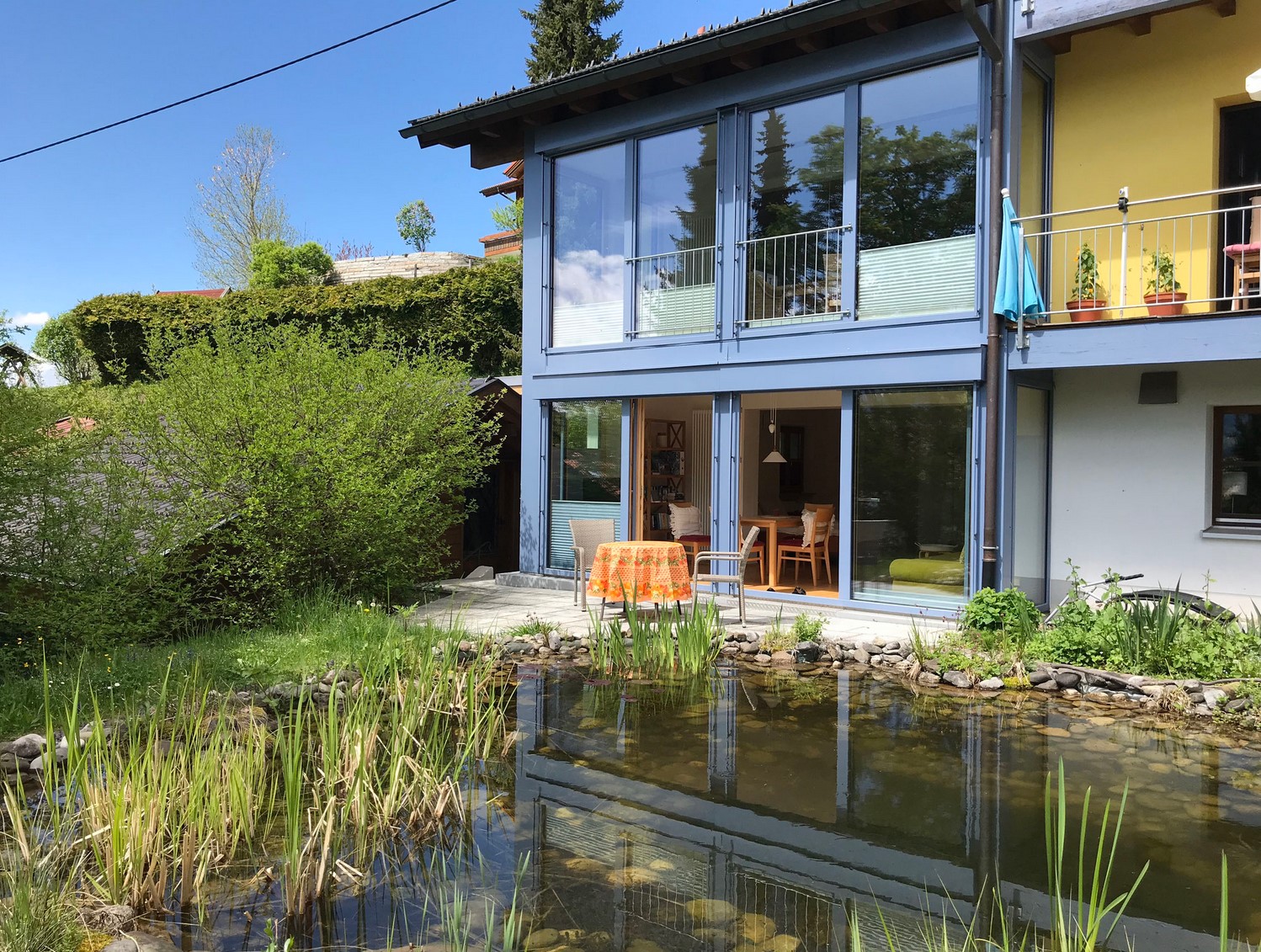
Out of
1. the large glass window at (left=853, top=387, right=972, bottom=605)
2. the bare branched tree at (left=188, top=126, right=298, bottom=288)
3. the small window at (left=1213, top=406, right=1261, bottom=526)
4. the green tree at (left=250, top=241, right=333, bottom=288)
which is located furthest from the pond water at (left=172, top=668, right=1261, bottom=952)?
the bare branched tree at (left=188, top=126, right=298, bottom=288)

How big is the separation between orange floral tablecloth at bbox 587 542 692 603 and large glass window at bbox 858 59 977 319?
10.2 feet

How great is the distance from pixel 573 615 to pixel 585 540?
118cm

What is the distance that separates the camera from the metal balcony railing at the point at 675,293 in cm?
1087

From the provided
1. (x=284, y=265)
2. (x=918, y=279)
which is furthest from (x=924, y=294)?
(x=284, y=265)

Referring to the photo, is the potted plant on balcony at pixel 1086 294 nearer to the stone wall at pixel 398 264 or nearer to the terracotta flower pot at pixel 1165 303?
the terracotta flower pot at pixel 1165 303

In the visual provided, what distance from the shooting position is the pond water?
139 inches

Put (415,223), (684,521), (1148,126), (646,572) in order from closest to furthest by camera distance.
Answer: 1. (646,572)
2. (1148,126)
3. (684,521)
4. (415,223)

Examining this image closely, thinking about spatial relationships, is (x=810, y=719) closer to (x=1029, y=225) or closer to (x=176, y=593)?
(x=176, y=593)

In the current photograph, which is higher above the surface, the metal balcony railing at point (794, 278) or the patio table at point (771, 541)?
the metal balcony railing at point (794, 278)

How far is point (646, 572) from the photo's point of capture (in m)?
8.77

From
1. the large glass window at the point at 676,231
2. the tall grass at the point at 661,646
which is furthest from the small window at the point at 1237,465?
the large glass window at the point at 676,231

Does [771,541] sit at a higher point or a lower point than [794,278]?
lower

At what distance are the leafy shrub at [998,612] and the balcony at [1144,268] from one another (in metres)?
2.12

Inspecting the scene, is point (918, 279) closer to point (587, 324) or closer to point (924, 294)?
point (924, 294)
